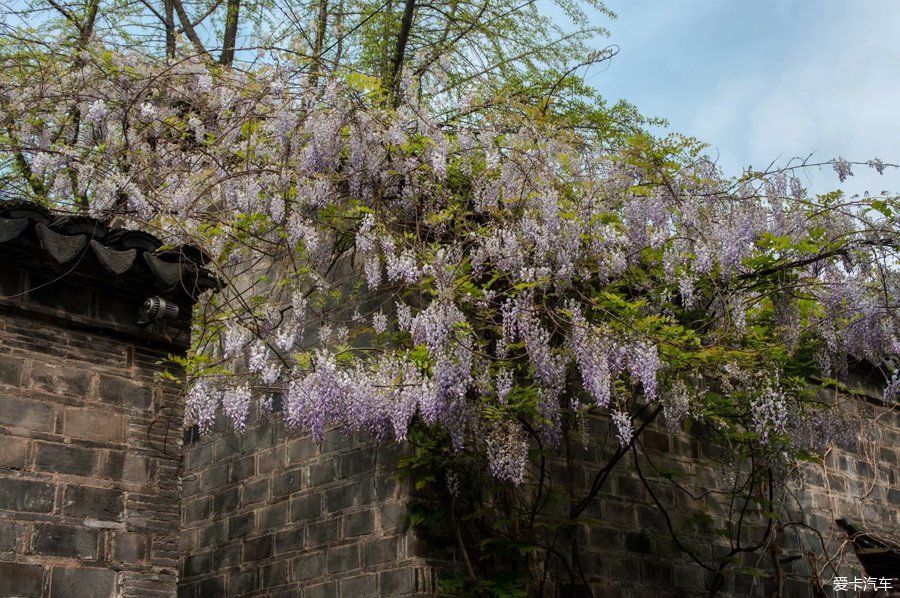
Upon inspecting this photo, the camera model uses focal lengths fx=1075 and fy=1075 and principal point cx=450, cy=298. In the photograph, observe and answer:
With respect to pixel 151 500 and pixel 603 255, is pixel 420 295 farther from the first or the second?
pixel 151 500

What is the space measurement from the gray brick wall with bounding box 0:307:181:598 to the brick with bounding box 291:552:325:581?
137 centimetres

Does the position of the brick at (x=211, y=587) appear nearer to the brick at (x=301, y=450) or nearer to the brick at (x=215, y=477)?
the brick at (x=215, y=477)

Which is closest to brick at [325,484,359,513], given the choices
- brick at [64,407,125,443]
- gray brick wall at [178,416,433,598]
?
gray brick wall at [178,416,433,598]

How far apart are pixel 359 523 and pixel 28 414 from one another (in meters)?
2.06

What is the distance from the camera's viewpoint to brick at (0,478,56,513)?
4703mm

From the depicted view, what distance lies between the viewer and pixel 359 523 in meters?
6.20

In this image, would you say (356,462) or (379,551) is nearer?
(379,551)

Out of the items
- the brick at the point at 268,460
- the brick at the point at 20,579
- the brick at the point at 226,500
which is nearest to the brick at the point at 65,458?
the brick at the point at 20,579

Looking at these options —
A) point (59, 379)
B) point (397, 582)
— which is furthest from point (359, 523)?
point (59, 379)

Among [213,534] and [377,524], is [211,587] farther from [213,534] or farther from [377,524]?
[377,524]

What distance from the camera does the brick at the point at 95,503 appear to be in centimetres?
488

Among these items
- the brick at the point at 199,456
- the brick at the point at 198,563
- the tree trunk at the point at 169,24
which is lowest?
the brick at the point at 198,563

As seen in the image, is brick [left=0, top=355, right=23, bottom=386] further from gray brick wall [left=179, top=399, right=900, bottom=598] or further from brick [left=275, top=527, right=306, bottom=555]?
brick [left=275, top=527, right=306, bottom=555]

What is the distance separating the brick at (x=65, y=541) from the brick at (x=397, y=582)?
169 cm
